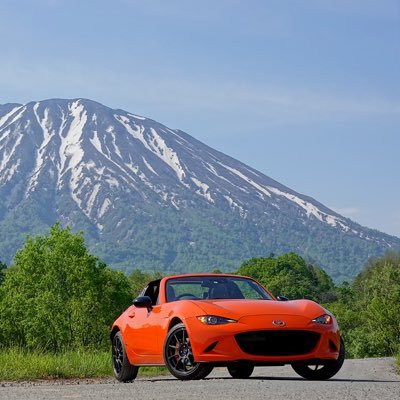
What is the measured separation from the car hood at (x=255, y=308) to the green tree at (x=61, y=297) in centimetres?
6007

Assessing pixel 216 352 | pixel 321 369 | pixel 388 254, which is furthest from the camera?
pixel 388 254

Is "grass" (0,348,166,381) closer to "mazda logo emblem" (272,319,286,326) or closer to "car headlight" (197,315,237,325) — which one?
"car headlight" (197,315,237,325)

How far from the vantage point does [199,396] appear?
9828 millimetres

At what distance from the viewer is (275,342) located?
12.8 meters

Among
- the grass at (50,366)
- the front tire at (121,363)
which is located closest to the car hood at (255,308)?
the front tire at (121,363)

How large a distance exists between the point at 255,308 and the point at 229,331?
0.50 meters

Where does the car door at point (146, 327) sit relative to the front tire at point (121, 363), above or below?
above

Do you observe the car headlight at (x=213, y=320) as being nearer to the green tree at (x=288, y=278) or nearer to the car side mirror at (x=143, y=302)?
the car side mirror at (x=143, y=302)

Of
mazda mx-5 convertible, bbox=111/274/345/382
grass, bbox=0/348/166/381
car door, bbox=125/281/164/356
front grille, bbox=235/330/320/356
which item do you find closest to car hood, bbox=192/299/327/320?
mazda mx-5 convertible, bbox=111/274/345/382

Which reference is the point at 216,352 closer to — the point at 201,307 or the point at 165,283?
the point at 201,307

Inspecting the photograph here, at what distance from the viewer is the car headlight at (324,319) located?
13.0m

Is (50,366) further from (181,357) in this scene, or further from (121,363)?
(181,357)

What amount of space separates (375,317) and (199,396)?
74777mm

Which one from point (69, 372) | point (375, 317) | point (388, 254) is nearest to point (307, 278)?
point (388, 254)
